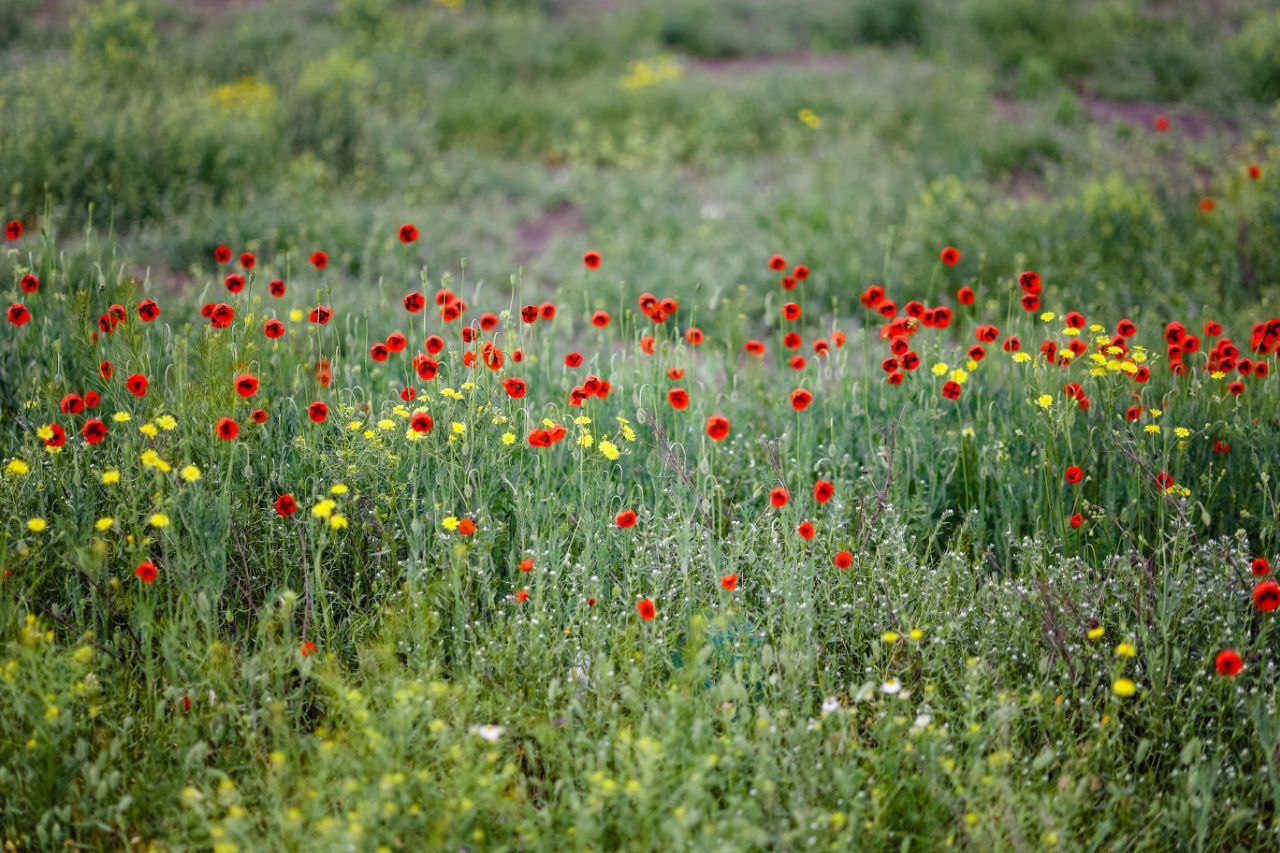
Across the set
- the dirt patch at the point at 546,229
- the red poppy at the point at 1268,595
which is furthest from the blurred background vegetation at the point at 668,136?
the red poppy at the point at 1268,595

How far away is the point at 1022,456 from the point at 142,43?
30.2 feet

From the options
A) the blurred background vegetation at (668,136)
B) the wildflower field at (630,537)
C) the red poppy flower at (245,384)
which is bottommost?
the wildflower field at (630,537)

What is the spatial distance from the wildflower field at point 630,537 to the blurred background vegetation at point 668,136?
0.27 ft

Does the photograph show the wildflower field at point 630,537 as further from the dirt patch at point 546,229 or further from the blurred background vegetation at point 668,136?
the dirt patch at point 546,229

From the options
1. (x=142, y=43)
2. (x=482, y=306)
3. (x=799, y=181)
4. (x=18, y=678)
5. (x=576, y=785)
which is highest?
(x=142, y=43)

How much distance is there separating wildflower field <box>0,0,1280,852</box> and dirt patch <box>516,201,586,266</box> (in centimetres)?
33

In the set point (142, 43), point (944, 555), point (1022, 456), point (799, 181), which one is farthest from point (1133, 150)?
point (142, 43)

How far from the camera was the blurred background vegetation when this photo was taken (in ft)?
20.3

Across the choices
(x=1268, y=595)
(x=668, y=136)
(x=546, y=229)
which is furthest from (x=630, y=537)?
(x=668, y=136)

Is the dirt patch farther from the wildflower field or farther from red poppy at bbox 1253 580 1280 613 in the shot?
red poppy at bbox 1253 580 1280 613

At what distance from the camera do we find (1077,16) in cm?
1173

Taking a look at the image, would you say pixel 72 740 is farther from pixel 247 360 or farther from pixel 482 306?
pixel 482 306

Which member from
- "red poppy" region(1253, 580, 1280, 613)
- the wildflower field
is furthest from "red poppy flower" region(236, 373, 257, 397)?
"red poppy" region(1253, 580, 1280, 613)

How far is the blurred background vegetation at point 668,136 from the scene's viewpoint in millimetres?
6176
